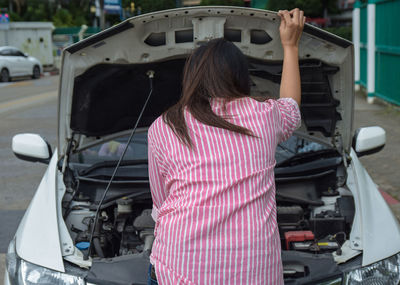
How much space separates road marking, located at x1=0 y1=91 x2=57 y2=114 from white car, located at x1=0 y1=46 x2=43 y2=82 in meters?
6.28

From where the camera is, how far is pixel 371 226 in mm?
3096

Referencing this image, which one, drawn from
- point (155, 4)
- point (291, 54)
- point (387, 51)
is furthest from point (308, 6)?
point (291, 54)

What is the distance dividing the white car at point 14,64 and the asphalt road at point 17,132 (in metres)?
1.16

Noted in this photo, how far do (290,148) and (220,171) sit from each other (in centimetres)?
220

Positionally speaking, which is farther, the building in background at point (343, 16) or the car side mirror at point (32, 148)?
the building in background at point (343, 16)

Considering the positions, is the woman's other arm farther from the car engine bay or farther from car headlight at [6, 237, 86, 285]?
car headlight at [6, 237, 86, 285]

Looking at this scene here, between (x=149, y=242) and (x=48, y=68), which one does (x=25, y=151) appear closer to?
(x=149, y=242)

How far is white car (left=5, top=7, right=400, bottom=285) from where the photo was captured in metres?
2.82

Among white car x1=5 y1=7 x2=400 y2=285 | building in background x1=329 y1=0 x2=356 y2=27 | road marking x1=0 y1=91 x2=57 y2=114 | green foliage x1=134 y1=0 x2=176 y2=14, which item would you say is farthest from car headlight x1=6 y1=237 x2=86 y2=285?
building in background x1=329 y1=0 x2=356 y2=27

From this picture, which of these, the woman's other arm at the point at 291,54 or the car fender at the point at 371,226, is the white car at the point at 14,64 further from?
the woman's other arm at the point at 291,54

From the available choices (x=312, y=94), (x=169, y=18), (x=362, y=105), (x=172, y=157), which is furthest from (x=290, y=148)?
(x=362, y=105)

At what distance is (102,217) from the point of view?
3596 mm

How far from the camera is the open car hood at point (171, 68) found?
3.34 meters

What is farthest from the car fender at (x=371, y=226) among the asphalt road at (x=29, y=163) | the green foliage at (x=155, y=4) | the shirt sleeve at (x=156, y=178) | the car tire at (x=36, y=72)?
the green foliage at (x=155, y=4)
